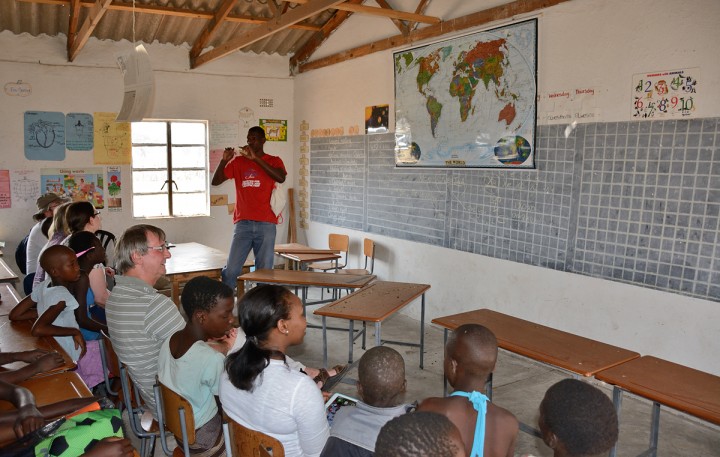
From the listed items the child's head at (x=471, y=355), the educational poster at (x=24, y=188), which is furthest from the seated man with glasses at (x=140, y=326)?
the educational poster at (x=24, y=188)

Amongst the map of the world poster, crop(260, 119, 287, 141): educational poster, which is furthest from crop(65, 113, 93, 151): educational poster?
the map of the world poster

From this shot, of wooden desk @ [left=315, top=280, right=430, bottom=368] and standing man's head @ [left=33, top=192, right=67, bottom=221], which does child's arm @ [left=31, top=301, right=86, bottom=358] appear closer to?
wooden desk @ [left=315, top=280, right=430, bottom=368]

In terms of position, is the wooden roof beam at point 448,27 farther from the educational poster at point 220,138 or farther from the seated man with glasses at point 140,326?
the seated man with glasses at point 140,326

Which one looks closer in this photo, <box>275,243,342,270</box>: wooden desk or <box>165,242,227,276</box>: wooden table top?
<box>165,242,227,276</box>: wooden table top

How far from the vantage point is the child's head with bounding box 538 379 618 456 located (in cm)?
146

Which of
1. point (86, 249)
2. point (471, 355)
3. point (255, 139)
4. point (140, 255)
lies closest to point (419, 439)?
point (471, 355)

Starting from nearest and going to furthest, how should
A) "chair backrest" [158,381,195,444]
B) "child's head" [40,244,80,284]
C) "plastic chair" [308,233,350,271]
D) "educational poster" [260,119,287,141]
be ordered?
"chair backrest" [158,381,195,444] → "child's head" [40,244,80,284] → "plastic chair" [308,233,350,271] → "educational poster" [260,119,287,141]

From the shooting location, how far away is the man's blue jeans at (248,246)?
16.6 feet

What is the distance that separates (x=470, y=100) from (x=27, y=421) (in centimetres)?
397

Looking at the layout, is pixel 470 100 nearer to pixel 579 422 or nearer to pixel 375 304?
pixel 375 304

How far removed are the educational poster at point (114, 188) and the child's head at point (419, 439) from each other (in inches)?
249

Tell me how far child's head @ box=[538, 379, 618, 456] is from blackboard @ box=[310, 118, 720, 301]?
223 centimetres

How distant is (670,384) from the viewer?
7.43ft

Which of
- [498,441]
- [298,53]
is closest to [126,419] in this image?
[498,441]
